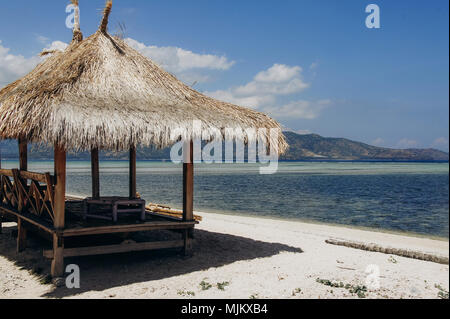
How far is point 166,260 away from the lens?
6.16 m

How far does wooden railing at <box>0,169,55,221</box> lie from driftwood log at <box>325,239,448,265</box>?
18.3 feet

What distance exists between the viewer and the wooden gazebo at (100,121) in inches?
196

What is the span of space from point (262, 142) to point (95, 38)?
341cm

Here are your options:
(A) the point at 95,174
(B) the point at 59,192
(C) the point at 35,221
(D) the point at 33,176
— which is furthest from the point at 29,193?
(B) the point at 59,192

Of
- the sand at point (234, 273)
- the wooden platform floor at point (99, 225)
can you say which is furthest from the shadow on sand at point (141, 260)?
the wooden platform floor at point (99, 225)

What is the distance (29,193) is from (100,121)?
8.06ft

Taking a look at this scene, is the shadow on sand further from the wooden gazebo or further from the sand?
the wooden gazebo

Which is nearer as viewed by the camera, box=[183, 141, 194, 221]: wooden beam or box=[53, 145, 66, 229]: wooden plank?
box=[53, 145, 66, 229]: wooden plank

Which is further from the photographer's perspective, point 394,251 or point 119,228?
point 394,251

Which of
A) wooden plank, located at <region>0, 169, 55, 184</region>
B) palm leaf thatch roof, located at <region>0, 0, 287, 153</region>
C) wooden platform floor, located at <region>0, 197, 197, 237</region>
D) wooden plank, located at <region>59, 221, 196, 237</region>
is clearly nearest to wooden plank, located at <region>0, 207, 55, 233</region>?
wooden platform floor, located at <region>0, 197, 197, 237</region>

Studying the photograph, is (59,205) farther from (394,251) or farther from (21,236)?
(394,251)

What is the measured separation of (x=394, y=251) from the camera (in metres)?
7.29

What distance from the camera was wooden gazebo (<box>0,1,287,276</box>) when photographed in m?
4.99

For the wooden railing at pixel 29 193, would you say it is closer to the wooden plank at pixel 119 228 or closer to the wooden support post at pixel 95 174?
the wooden plank at pixel 119 228
